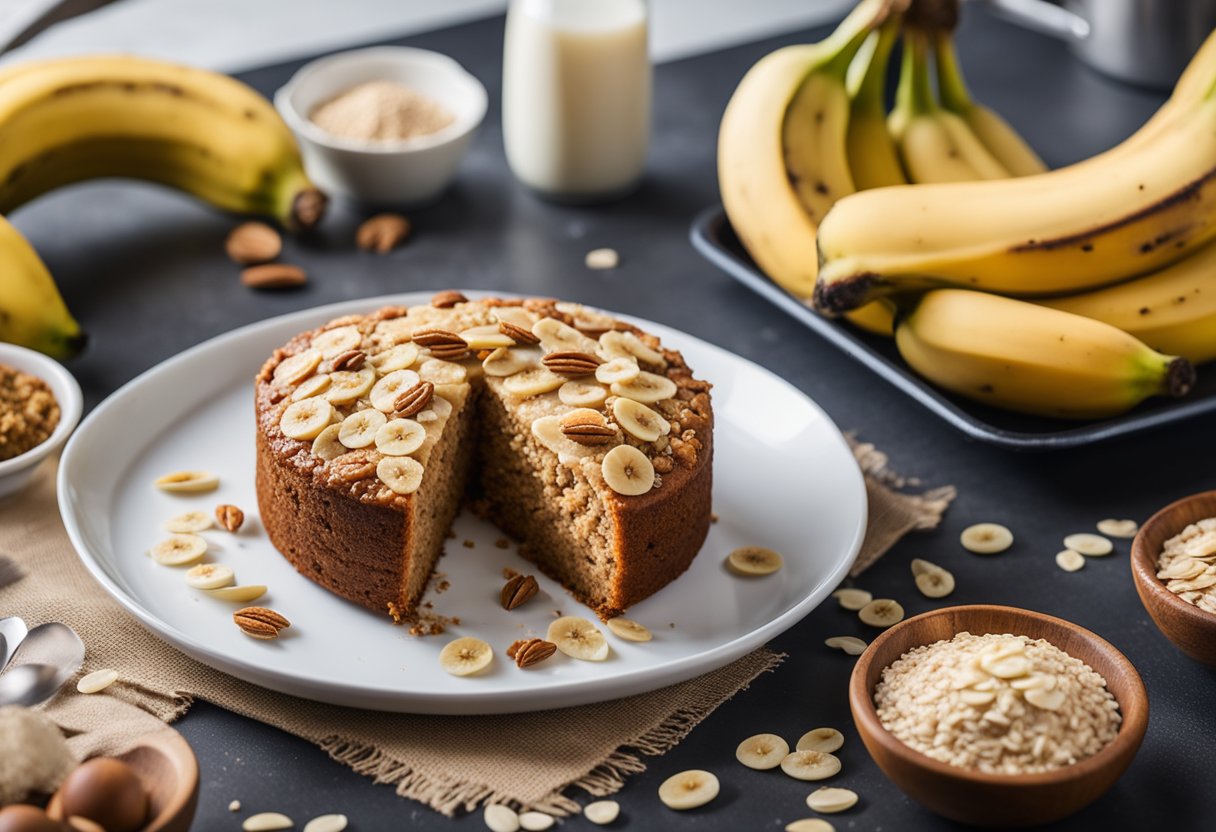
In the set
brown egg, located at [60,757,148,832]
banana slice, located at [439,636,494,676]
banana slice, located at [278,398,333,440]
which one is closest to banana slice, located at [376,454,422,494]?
banana slice, located at [278,398,333,440]

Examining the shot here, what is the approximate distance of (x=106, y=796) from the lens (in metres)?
1.30

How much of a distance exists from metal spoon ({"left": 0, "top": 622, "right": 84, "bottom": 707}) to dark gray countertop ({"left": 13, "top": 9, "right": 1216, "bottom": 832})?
17 cm

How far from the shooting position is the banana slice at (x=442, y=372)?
1.93 meters

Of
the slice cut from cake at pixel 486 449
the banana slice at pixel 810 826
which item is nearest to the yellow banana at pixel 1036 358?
the slice cut from cake at pixel 486 449

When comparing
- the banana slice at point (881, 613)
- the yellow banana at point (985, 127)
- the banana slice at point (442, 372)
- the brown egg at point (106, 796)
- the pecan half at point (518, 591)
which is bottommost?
the pecan half at point (518, 591)

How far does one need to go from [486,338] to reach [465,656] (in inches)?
19.8

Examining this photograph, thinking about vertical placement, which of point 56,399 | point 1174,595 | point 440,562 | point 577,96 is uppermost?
point 577,96

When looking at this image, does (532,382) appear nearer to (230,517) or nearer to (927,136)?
(230,517)

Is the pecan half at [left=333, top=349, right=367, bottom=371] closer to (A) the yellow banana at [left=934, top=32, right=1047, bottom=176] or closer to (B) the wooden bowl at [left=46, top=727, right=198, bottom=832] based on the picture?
(B) the wooden bowl at [left=46, top=727, right=198, bottom=832]

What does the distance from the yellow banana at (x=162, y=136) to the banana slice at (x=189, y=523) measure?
95 cm

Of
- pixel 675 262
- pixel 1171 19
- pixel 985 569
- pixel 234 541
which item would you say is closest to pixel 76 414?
pixel 234 541

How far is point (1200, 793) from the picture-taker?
1.54m

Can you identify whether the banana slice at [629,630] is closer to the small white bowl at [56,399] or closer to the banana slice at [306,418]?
the banana slice at [306,418]

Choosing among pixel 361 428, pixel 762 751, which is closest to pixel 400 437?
pixel 361 428
